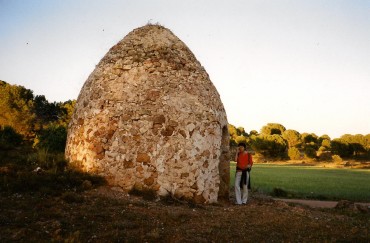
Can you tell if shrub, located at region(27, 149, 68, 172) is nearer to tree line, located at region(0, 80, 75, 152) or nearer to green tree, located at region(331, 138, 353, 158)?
tree line, located at region(0, 80, 75, 152)

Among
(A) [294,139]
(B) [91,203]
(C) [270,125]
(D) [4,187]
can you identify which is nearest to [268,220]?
(B) [91,203]

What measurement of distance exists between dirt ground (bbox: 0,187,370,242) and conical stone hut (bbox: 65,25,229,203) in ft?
2.08

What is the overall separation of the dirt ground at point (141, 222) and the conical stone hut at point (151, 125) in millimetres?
634

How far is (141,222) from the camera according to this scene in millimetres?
6457

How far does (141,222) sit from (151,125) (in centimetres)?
317

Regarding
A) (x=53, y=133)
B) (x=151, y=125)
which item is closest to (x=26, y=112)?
(x=53, y=133)

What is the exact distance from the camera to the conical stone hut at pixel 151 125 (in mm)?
8867

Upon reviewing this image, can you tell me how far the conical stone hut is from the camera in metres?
8.87

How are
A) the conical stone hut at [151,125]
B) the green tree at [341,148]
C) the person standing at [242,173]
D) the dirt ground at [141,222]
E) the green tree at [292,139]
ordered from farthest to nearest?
the green tree at [292,139]
the green tree at [341,148]
the person standing at [242,173]
the conical stone hut at [151,125]
the dirt ground at [141,222]

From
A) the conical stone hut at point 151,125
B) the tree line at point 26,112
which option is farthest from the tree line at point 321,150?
the conical stone hut at point 151,125

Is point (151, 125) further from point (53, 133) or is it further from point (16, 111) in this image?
point (16, 111)

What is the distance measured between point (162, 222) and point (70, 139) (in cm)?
476

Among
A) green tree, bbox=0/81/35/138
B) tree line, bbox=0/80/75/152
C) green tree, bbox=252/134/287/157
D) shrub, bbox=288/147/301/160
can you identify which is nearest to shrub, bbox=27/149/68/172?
tree line, bbox=0/80/75/152

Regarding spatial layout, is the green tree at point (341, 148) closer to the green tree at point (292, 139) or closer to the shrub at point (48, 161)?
the green tree at point (292, 139)
